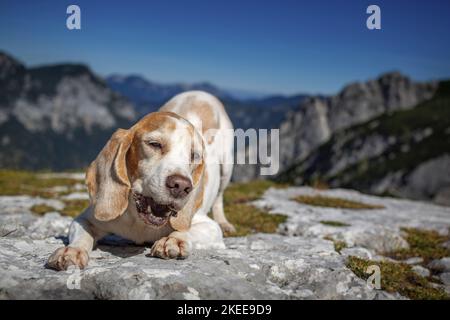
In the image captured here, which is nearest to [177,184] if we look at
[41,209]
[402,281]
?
[402,281]

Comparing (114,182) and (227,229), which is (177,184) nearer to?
(114,182)

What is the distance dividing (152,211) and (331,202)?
1166cm

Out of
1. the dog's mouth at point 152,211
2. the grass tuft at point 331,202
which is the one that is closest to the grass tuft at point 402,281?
Result: the dog's mouth at point 152,211

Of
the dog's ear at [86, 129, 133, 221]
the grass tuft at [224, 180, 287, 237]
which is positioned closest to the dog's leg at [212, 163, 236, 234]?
the grass tuft at [224, 180, 287, 237]

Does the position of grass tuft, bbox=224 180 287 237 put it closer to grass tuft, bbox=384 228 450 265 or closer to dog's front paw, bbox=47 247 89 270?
grass tuft, bbox=384 228 450 265

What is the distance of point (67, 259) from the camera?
→ 636 cm

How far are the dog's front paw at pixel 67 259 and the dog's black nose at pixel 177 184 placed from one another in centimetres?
156

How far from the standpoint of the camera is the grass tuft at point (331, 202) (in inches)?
674

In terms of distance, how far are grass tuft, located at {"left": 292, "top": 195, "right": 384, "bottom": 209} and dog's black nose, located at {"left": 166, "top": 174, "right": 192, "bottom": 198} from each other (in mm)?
10985

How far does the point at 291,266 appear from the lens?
6770mm

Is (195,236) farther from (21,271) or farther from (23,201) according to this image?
(23,201)

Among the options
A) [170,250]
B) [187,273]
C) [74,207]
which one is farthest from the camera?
[74,207]

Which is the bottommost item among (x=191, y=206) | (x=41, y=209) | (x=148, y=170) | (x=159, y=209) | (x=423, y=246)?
(x=423, y=246)

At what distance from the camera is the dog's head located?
6777 millimetres
